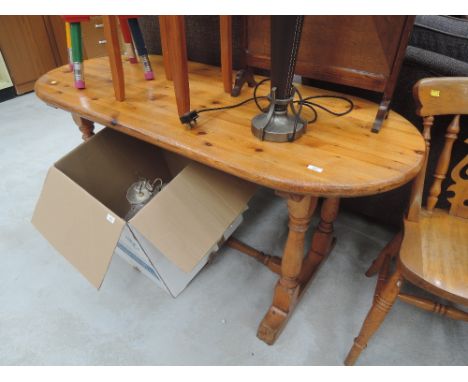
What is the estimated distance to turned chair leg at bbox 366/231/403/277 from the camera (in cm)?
110

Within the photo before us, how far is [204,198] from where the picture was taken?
0.97m

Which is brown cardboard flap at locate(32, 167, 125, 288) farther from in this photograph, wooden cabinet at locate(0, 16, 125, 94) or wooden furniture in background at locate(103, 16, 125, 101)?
wooden cabinet at locate(0, 16, 125, 94)

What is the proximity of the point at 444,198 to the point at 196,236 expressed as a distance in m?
0.94

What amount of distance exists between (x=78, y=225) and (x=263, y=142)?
605mm

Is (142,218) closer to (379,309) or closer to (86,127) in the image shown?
(86,127)

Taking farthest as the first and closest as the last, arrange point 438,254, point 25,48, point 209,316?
1. point 25,48
2. point 209,316
3. point 438,254

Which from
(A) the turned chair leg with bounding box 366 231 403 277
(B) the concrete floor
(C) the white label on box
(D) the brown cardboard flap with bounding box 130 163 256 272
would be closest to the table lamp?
(C) the white label on box

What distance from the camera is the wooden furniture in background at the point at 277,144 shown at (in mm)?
680

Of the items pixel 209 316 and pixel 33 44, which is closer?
pixel 209 316

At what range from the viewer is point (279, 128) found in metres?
0.79

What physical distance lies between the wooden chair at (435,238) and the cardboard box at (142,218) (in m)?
0.47

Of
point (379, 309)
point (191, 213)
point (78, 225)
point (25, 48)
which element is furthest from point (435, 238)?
point (25, 48)

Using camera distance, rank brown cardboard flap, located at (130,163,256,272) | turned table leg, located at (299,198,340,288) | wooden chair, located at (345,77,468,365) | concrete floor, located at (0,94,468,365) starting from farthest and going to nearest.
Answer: turned table leg, located at (299,198,340,288), concrete floor, located at (0,94,468,365), brown cardboard flap, located at (130,163,256,272), wooden chair, located at (345,77,468,365)

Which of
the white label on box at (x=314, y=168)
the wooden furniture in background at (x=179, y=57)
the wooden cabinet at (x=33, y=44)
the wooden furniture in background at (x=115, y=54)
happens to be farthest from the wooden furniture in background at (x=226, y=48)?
the wooden cabinet at (x=33, y=44)
